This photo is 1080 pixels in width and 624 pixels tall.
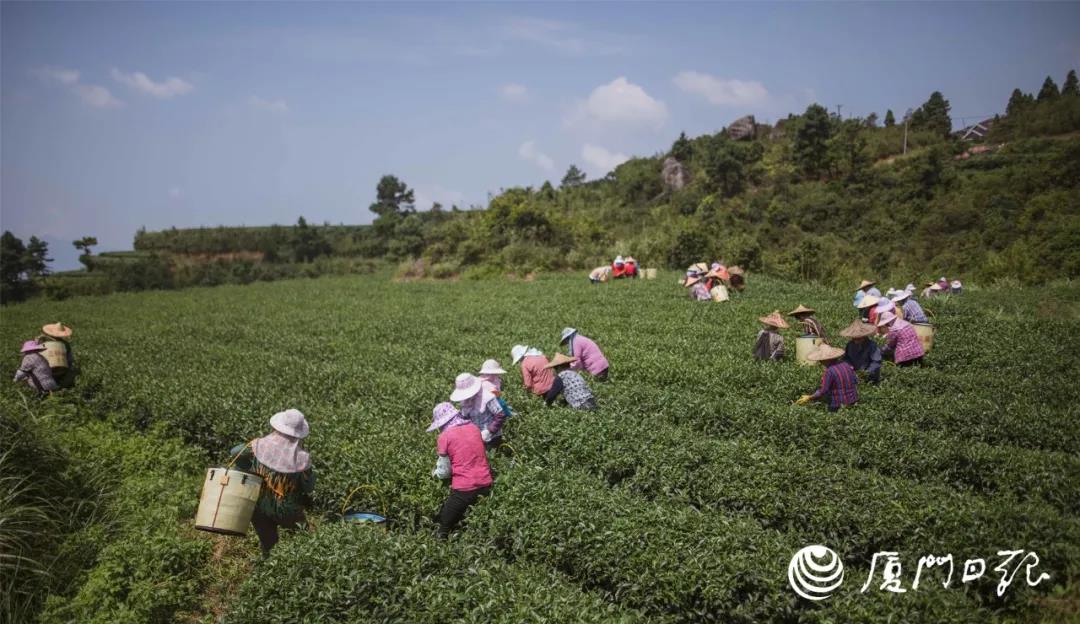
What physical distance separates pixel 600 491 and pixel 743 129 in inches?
2698

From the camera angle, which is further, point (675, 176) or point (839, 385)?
point (675, 176)

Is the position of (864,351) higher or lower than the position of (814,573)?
higher

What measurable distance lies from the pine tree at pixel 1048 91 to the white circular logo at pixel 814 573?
5057cm

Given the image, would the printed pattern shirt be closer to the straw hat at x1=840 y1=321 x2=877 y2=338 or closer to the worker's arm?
the worker's arm

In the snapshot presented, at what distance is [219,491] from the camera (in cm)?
600

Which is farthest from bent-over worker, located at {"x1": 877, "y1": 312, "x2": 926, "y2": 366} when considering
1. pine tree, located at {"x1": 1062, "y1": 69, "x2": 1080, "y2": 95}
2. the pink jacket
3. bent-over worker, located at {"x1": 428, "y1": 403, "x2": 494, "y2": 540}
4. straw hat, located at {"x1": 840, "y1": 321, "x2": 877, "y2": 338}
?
pine tree, located at {"x1": 1062, "y1": 69, "x2": 1080, "y2": 95}

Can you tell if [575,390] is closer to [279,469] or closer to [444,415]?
[444,415]

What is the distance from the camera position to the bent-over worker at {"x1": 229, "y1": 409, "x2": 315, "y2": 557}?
21.1 feet

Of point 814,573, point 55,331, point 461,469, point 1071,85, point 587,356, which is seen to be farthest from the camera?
point 1071,85

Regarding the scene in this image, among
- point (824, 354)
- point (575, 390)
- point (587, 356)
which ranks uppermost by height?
point (824, 354)

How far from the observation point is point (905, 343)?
1152 cm

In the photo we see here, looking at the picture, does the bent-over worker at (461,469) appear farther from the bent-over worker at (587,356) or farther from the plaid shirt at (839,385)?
the plaid shirt at (839,385)

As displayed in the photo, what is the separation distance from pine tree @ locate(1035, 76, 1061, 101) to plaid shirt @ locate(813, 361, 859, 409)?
4643cm

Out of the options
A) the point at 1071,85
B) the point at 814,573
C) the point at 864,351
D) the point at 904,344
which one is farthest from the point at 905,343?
the point at 1071,85
